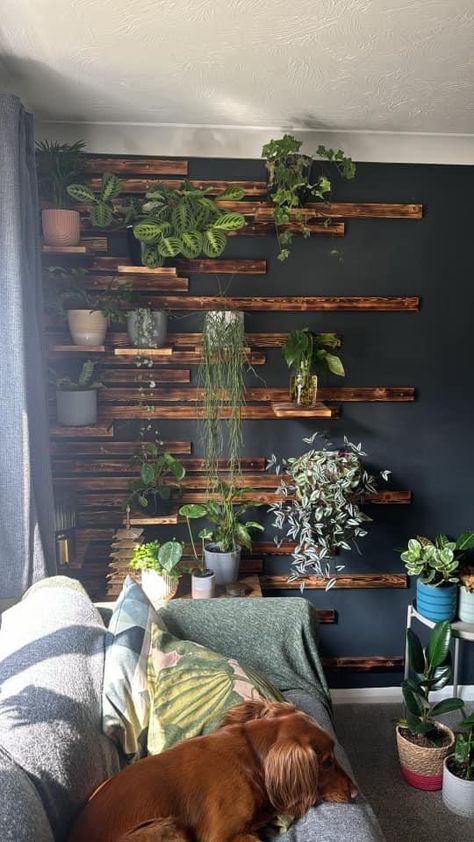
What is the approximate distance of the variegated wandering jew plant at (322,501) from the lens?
2.53 meters

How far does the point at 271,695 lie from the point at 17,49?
204 cm

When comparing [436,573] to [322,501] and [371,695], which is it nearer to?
[322,501]

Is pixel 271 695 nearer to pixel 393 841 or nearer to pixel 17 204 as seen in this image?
pixel 393 841

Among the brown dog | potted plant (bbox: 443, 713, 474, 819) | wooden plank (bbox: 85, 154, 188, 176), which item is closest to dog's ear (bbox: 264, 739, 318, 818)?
the brown dog

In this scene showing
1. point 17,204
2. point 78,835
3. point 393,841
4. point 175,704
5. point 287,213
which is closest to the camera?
point 78,835

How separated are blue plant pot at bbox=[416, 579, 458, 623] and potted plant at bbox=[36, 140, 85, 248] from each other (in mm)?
2058

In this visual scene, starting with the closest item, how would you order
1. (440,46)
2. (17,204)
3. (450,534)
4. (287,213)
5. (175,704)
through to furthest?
1. (175,704)
2. (440,46)
3. (17,204)
4. (287,213)
5. (450,534)

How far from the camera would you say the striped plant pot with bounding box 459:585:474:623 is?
2.65 metres

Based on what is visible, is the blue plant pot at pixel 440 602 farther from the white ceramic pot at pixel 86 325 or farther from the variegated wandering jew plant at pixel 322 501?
the white ceramic pot at pixel 86 325

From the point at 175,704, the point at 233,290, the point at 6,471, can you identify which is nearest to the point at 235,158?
the point at 233,290

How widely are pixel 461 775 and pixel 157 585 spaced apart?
1281mm

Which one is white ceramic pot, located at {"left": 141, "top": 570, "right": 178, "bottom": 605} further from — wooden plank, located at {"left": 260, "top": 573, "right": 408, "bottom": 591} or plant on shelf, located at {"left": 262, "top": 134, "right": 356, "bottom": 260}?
plant on shelf, located at {"left": 262, "top": 134, "right": 356, "bottom": 260}

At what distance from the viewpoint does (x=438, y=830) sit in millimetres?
2201

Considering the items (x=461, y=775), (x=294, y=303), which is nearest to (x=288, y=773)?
(x=461, y=775)
